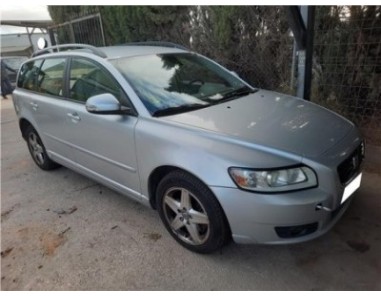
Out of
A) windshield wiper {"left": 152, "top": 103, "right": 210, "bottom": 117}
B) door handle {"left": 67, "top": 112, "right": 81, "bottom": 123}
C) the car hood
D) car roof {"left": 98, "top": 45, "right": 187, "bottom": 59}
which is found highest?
car roof {"left": 98, "top": 45, "right": 187, "bottom": 59}

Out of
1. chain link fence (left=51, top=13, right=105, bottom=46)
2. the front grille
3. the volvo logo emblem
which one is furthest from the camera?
chain link fence (left=51, top=13, right=105, bottom=46)

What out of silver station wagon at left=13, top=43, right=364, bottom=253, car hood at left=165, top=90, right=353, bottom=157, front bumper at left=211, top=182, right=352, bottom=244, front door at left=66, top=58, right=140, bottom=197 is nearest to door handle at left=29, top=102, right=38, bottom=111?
silver station wagon at left=13, top=43, right=364, bottom=253

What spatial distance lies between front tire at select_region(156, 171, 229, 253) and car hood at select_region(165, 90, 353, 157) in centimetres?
42

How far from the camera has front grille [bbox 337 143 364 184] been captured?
2.19m

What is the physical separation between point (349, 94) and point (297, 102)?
6.60 feet

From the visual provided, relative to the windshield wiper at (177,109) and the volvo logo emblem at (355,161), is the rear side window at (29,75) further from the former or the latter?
the volvo logo emblem at (355,161)

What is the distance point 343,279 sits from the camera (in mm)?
2201

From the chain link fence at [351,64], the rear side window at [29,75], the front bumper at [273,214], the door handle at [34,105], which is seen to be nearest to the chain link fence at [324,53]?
the chain link fence at [351,64]

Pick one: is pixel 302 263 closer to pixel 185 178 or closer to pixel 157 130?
pixel 185 178

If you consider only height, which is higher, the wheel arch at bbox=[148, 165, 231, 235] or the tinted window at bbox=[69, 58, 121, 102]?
the tinted window at bbox=[69, 58, 121, 102]

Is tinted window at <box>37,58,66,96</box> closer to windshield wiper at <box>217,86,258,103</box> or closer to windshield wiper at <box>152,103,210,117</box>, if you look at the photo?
windshield wiper at <box>152,103,210,117</box>

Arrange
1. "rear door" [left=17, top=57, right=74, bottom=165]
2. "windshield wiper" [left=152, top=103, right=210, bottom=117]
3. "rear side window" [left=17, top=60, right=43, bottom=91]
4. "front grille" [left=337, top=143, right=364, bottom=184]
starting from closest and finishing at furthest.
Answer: "front grille" [left=337, top=143, right=364, bottom=184] → "windshield wiper" [left=152, top=103, right=210, bottom=117] → "rear door" [left=17, top=57, right=74, bottom=165] → "rear side window" [left=17, top=60, right=43, bottom=91]

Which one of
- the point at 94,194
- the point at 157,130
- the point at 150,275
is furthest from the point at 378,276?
the point at 94,194

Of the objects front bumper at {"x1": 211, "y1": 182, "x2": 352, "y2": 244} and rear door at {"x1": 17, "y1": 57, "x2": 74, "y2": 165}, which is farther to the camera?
rear door at {"x1": 17, "y1": 57, "x2": 74, "y2": 165}
